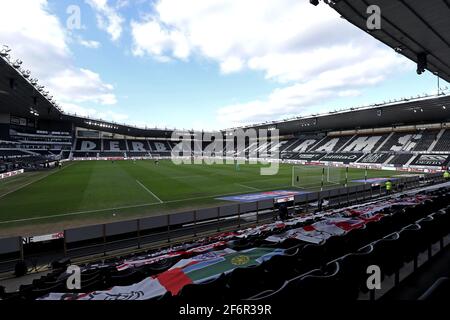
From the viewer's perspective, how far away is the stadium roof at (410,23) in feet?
28.6

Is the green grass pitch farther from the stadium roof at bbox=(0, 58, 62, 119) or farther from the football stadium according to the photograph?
the stadium roof at bbox=(0, 58, 62, 119)

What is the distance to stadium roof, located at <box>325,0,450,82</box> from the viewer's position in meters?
8.70

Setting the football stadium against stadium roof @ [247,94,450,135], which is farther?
stadium roof @ [247,94,450,135]

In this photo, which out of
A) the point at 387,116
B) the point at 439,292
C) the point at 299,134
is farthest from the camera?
the point at 299,134

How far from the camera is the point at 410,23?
9820 mm

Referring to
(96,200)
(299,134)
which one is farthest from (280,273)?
(299,134)

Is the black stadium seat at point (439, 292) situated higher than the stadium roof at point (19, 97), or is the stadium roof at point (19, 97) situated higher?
the stadium roof at point (19, 97)

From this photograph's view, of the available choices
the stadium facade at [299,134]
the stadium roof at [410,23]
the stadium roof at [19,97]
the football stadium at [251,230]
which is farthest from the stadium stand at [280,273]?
the stadium facade at [299,134]

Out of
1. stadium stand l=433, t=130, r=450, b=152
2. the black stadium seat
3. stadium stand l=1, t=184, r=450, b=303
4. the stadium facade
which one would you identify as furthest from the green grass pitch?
stadium stand l=433, t=130, r=450, b=152

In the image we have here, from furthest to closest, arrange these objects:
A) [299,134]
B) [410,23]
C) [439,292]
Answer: [299,134], [410,23], [439,292]

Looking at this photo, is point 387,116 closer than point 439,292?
No

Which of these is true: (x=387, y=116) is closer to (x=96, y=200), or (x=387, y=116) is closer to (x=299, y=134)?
(x=299, y=134)

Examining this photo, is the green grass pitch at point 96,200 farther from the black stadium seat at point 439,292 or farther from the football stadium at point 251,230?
the black stadium seat at point 439,292
